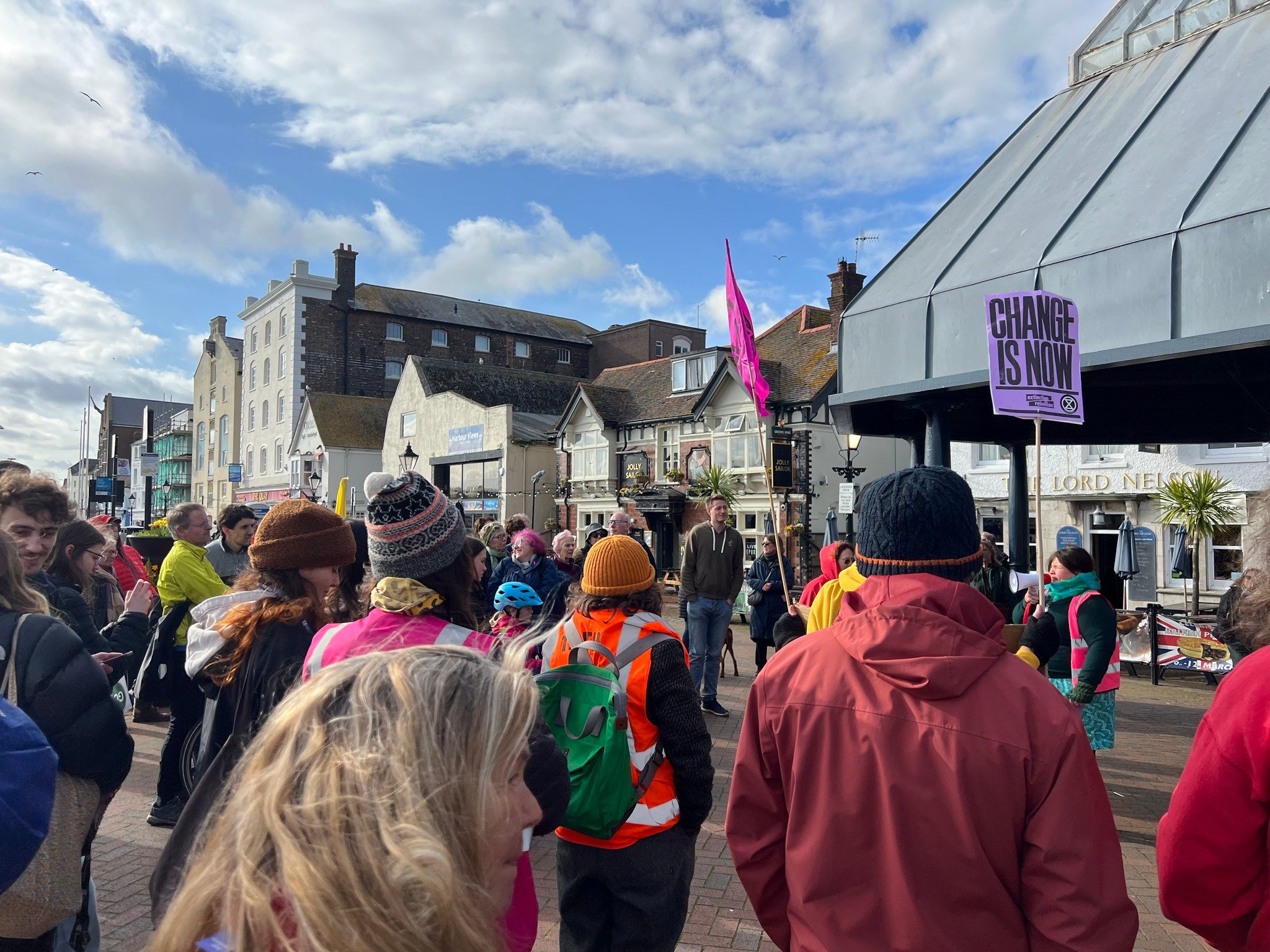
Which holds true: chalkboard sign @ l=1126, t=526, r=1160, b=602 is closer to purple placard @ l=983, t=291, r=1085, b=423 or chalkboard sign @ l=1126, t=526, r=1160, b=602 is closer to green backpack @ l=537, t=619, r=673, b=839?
purple placard @ l=983, t=291, r=1085, b=423

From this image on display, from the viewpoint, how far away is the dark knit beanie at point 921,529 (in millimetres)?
1896

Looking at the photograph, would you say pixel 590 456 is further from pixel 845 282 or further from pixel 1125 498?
pixel 1125 498

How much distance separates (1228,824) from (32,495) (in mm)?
4196

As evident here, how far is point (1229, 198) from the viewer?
4227 millimetres

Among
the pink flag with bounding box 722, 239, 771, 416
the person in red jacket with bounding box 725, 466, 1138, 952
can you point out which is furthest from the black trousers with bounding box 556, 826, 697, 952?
the pink flag with bounding box 722, 239, 771, 416

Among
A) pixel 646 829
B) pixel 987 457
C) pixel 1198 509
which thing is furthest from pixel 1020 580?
pixel 987 457

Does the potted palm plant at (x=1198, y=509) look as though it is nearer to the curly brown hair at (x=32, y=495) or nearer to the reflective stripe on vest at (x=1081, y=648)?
the reflective stripe on vest at (x=1081, y=648)

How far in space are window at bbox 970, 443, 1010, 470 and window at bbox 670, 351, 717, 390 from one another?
11.7 m

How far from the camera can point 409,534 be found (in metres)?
2.42

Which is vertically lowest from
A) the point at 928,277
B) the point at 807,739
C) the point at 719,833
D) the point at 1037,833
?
the point at 719,833

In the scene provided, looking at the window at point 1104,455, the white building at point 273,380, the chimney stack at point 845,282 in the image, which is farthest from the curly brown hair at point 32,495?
the white building at point 273,380

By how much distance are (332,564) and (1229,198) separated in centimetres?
457

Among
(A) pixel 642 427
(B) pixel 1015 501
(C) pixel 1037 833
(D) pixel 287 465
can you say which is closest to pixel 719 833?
(C) pixel 1037 833

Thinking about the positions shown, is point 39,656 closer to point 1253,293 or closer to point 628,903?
point 628,903
